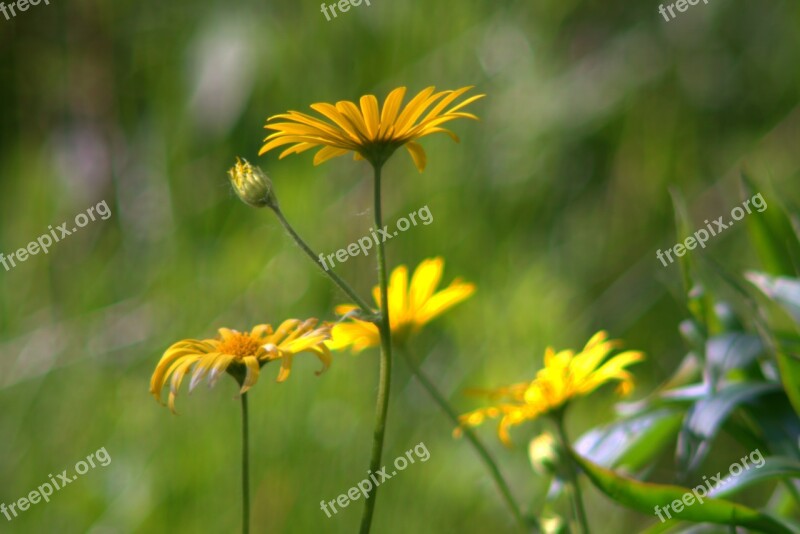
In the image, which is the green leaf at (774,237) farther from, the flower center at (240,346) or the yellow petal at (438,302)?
the flower center at (240,346)

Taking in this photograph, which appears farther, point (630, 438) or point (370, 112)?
point (630, 438)

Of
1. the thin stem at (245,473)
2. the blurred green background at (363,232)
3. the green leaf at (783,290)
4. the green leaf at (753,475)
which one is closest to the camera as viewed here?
the thin stem at (245,473)

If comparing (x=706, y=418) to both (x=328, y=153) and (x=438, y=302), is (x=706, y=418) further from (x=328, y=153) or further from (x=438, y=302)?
(x=328, y=153)

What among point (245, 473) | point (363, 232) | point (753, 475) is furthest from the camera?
point (363, 232)

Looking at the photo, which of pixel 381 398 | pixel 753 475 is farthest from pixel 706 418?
pixel 381 398

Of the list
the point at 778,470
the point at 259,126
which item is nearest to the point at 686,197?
the point at 259,126

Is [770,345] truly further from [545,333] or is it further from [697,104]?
[697,104]

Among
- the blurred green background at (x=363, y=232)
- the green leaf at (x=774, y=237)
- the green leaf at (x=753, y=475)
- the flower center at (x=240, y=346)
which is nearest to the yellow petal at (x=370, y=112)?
the flower center at (x=240, y=346)
